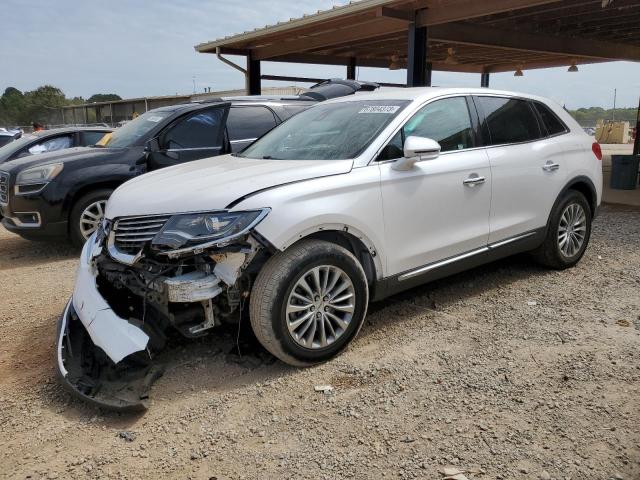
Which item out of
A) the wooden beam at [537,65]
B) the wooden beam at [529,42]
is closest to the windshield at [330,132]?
the wooden beam at [529,42]

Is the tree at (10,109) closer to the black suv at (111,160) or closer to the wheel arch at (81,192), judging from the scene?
the black suv at (111,160)

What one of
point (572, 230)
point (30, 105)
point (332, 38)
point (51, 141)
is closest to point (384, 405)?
point (572, 230)

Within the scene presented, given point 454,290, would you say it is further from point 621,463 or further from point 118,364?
point 118,364

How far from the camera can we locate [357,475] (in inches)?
94.3

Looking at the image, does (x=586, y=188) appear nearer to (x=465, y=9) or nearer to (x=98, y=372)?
(x=465, y=9)

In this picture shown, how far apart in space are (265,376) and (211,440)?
2.18ft

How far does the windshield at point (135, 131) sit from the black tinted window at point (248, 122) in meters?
0.82

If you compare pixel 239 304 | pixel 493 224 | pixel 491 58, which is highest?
pixel 491 58

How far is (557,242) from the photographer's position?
16.5 ft

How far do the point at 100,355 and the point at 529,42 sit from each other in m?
11.2

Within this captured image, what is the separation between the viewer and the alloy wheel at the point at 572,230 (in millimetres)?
5075

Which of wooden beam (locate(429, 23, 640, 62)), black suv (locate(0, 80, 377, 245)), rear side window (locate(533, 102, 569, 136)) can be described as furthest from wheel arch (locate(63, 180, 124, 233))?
wooden beam (locate(429, 23, 640, 62))

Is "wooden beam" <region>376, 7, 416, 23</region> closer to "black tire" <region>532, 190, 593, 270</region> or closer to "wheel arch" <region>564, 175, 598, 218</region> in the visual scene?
"wheel arch" <region>564, 175, 598, 218</region>

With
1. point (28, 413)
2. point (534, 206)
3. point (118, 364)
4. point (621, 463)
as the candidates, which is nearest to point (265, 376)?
point (118, 364)
